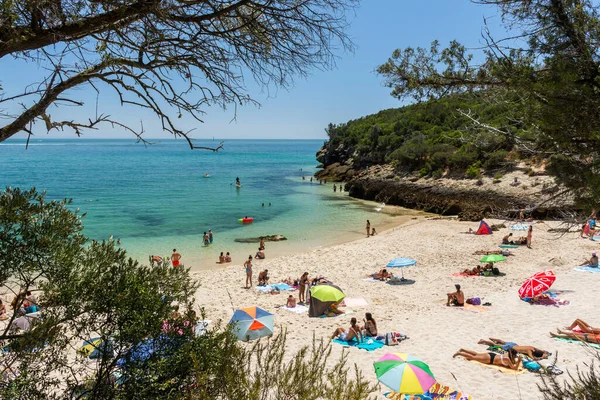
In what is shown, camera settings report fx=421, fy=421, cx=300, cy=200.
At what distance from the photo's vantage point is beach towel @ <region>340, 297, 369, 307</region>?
14148 mm

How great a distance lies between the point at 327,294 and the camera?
13.2 metres

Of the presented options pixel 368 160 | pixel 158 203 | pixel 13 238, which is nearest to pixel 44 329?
pixel 13 238

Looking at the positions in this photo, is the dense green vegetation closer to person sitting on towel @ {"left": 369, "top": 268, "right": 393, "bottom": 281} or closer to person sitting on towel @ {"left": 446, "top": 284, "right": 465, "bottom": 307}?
person sitting on towel @ {"left": 446, "top": 284, "right": 465, "bottom": 307}

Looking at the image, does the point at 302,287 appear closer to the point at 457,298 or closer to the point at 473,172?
the point at 457,298

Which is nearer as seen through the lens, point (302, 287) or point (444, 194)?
point (302, 287)

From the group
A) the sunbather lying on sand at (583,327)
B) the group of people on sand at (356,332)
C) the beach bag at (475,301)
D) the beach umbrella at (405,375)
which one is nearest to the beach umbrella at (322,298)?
the group of people on sand at (356,332)

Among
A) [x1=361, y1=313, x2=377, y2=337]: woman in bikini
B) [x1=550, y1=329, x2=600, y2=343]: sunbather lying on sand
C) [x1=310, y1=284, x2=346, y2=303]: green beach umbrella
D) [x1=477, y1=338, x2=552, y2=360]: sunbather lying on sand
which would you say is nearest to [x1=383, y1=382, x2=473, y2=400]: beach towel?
[x1=477, y1=338, x2=552, y2=360]: sunbather lying on sand

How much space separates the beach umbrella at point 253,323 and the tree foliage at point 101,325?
5544 millimetres

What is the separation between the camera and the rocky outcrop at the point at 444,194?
31.0 m

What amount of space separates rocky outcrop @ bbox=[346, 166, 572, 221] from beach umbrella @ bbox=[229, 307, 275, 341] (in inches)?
770

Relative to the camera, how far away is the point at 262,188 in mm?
57750

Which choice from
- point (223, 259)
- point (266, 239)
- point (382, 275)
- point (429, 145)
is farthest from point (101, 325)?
point (429, 145)

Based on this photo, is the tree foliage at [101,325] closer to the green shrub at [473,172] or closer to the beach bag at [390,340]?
the beach bag at [390,340]

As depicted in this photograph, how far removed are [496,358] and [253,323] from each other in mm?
5921
